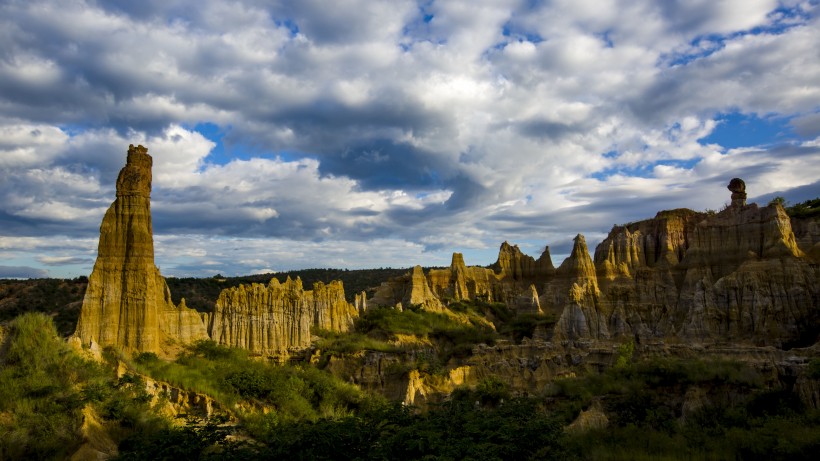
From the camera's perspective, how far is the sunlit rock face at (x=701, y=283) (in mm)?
42531

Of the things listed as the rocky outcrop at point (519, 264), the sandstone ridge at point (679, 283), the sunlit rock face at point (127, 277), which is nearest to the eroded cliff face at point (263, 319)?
the sunlit rock face at point (127, 277)

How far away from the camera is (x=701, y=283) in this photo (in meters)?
47.4

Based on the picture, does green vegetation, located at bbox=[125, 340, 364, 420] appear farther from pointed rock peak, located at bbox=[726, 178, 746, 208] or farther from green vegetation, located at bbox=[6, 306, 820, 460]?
pointed rock peak, located at bbox=[726, 178, 746, 208]

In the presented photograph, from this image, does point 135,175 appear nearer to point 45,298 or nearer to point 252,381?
point 252,381

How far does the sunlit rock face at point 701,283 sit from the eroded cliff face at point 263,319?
25437 millimetres

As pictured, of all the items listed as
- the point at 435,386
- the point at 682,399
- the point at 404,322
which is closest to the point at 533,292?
the point at 404,322

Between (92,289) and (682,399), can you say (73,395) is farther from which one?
(682,399)

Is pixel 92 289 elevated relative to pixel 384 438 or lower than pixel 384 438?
elevated

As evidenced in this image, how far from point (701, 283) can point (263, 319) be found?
34883 mm

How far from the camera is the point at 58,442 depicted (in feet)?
52.9

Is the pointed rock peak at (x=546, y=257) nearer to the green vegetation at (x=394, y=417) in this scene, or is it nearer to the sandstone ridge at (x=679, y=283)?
the sandstone ridge at (x=679, y=283)

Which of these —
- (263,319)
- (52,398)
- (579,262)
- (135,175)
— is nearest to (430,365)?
(263,319)

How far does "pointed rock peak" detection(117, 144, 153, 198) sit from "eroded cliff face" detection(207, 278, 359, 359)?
9.80 meters

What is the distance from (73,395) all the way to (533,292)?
169 feet
